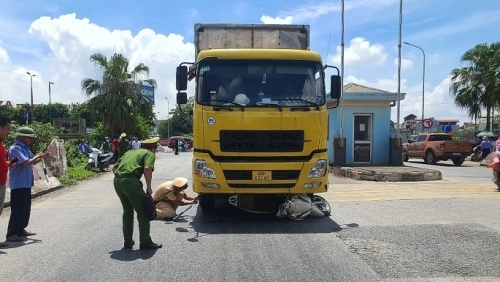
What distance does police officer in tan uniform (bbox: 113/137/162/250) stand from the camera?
6367 mm

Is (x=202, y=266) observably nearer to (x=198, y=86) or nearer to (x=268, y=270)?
(x=268, y=270)

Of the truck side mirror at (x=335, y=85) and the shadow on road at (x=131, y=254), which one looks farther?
the truck side mirror at (x=335, y=85)

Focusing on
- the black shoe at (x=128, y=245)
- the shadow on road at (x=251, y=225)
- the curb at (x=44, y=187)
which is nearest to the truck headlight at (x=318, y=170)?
the shadow on road at (x=251, y=225)

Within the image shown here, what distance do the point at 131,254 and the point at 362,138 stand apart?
48.0ft

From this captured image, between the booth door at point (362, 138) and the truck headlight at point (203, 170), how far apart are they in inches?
488

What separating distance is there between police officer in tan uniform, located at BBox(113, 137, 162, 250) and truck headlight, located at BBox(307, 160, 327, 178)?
2.75 meters

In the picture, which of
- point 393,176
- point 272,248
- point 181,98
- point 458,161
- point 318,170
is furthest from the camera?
point 458,161

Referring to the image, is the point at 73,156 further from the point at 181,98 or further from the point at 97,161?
the point at 181,98

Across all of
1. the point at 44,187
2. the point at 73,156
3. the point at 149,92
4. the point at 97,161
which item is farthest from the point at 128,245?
the point at 149,92

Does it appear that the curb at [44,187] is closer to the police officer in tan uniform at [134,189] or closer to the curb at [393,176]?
the police officer in tan uniform at [134,189]

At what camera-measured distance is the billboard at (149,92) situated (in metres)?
33.7

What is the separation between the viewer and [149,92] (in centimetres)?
3434

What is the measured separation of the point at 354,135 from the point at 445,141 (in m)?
7.42

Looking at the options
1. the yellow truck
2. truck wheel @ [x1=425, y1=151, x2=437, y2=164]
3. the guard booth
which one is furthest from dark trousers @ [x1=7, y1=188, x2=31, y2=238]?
truck wheel @ [x1=425, y1=151, x2=437, y2=164]
